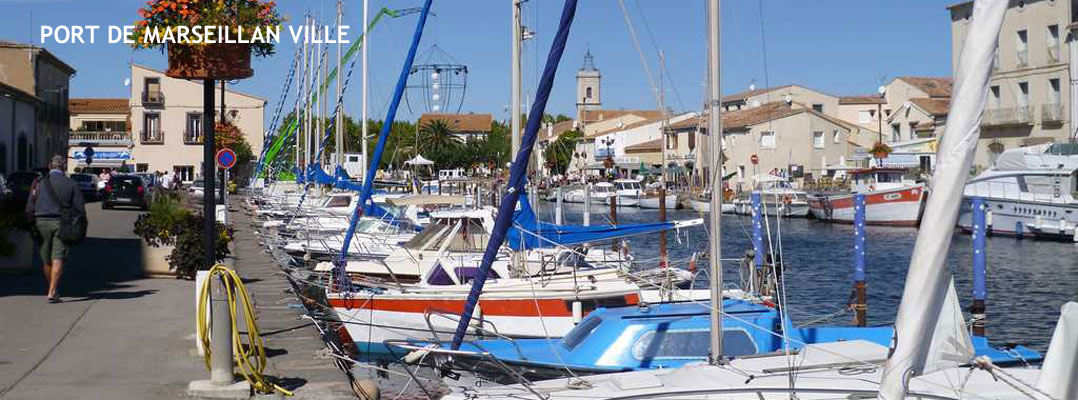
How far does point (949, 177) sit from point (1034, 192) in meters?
47.7

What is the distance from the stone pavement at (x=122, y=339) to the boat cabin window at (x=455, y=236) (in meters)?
4.33

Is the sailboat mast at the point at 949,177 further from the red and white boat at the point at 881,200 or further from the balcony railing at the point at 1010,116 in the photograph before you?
the balcony railing at the point at 1010,116

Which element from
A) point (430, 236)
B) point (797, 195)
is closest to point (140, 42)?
point (430, 236)

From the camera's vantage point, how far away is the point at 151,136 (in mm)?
83688

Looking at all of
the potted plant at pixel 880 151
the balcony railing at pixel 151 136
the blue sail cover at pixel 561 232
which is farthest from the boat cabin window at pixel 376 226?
the balcony railing at pixel 151 136

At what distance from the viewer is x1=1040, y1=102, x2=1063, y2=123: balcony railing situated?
53.5 meters

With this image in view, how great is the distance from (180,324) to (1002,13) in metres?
10.2

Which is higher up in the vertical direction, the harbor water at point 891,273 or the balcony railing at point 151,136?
the balcony railing at point 151,136

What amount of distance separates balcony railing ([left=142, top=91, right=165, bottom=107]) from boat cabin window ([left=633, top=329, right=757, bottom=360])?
76745mm

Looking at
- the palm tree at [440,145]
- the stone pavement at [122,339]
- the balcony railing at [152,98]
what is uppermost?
the balcony railing at [152,98]

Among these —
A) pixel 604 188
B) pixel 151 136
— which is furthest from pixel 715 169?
pixel 151 136

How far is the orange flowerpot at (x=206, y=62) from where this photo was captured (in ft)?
33.2

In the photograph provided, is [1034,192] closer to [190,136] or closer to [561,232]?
[561,232]

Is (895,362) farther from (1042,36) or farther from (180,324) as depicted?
(1042,36)
